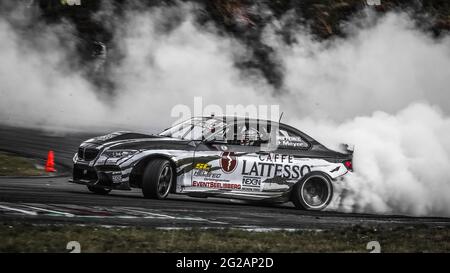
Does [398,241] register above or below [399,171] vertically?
below

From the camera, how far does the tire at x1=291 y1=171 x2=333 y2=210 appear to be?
1101cm

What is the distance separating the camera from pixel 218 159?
10.5 meters

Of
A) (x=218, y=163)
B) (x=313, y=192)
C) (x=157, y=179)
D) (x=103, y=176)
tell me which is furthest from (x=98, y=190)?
(x=313, y=192)

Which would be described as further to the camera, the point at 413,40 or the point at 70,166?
the point at 413,40

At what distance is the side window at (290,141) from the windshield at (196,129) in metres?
0.95

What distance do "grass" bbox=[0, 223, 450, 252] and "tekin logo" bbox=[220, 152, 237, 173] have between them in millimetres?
2532

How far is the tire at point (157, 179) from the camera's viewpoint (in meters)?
9.98

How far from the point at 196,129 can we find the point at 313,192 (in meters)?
2.10

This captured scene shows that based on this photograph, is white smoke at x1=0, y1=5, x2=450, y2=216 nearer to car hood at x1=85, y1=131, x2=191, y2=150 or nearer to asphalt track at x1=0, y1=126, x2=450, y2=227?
asphalt track at x1=0, y1=126, x2=450, y2=227

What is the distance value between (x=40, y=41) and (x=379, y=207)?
42.6 ft

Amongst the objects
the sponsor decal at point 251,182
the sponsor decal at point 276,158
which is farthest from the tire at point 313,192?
the sponsor decal at point 251,182

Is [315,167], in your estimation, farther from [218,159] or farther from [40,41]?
[40,41]
